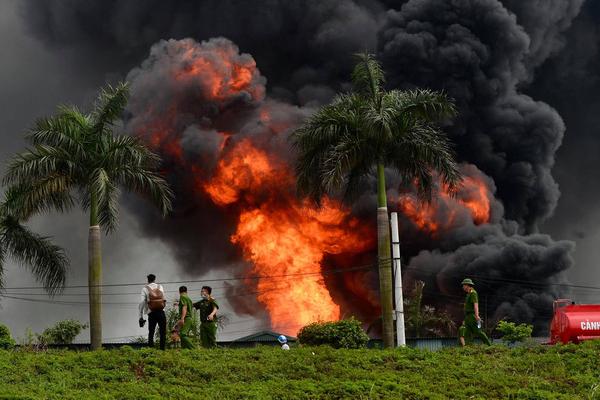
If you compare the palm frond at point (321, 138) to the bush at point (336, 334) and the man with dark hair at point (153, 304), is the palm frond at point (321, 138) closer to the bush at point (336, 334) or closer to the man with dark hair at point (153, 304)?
the bush at point (336, 334)

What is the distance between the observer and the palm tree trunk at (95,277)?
2889 centimetres

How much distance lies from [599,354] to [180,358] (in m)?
10.7

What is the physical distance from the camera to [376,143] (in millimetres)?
29094

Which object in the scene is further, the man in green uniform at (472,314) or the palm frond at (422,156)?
the palm frond at (422,156)

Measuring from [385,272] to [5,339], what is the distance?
14673 millimetres

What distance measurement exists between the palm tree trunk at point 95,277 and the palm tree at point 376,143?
8007 millimetres

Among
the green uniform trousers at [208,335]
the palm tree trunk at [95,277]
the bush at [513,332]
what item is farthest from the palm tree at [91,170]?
the bush at [513,332]

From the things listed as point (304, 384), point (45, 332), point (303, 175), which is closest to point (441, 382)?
point (304, 384)

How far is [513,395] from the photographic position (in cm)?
1666

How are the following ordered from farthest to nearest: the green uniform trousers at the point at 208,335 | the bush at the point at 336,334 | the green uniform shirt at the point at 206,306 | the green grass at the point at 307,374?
1. the bush at the point at 336,334
2. the green uniform trousers at the point at 208,335
3. the green uniform shirt at the point at 206,306
4. the green grass at the point at 307,374

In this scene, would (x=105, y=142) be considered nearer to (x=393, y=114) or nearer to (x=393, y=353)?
(x=393, y=114)

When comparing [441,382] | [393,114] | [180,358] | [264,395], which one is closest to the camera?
[264,395]

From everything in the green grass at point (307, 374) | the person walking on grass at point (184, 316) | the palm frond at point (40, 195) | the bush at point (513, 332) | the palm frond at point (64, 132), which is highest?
the palm frond at point (64, 132)

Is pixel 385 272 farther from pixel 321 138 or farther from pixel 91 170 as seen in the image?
pixel 91 170
